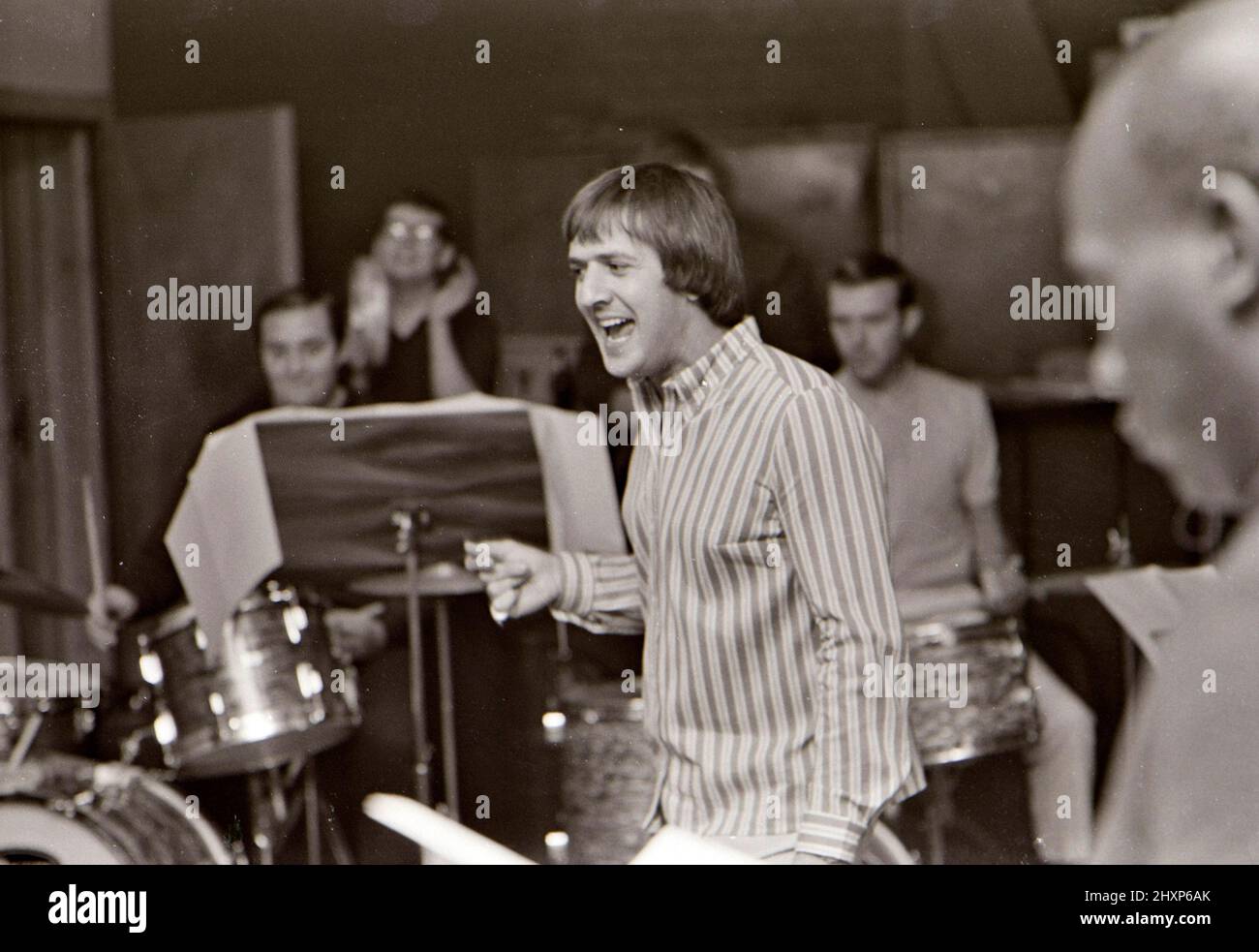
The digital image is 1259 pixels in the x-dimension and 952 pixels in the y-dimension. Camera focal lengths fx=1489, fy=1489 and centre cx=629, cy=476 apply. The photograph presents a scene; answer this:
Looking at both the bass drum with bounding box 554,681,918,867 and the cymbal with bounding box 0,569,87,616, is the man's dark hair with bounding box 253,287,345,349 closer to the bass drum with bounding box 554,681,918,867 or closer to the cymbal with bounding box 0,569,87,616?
the cymbal with bounding box 0,569,87,616

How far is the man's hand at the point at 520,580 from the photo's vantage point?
249 centimetres

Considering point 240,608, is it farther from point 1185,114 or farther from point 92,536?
point 1185,114

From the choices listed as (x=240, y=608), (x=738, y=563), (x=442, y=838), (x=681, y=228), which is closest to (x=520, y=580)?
(x=738, y=563)

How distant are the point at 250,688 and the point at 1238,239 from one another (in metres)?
3.12

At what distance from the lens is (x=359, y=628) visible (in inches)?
141

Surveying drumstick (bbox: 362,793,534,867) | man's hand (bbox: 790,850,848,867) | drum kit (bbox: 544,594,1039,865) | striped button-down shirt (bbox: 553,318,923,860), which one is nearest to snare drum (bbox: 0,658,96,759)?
drum kit (bbox: 544,594,1039,865)

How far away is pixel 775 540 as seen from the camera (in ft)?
7.44

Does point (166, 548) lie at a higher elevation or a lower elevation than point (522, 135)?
lower

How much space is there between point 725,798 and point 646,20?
6.78ft

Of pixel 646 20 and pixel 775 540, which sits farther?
pixel 646 20
